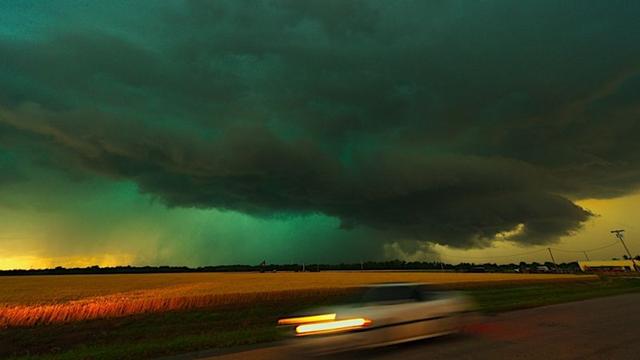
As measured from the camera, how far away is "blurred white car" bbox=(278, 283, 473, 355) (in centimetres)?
681

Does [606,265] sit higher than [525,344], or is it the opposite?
[606,265]

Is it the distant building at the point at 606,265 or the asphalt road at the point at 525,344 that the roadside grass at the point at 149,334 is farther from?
the distant building at the point at 606,265

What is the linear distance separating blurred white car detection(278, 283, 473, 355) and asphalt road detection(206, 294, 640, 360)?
39 centimetres

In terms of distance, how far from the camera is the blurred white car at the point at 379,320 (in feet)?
22.4

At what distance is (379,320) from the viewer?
23.6 feet

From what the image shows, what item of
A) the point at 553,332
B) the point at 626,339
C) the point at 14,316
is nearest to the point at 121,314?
the point at 14,316

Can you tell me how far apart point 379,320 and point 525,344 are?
401cm

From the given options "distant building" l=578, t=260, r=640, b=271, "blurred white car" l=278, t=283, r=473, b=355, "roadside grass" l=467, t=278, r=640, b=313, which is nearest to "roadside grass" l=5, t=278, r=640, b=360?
"roadside grass" l=467, t=278, r=640, b=313

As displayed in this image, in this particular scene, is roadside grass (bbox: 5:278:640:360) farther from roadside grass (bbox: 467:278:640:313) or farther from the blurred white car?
the blurred white car

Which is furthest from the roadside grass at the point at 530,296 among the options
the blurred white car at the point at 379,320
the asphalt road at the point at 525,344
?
the blurred white car at the point at 379,320

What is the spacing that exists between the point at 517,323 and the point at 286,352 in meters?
8.51

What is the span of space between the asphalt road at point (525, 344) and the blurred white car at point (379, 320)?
39 centimetres

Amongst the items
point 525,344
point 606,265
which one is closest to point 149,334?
point 525,344

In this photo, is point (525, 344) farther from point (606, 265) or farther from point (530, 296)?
point (606, 265)
